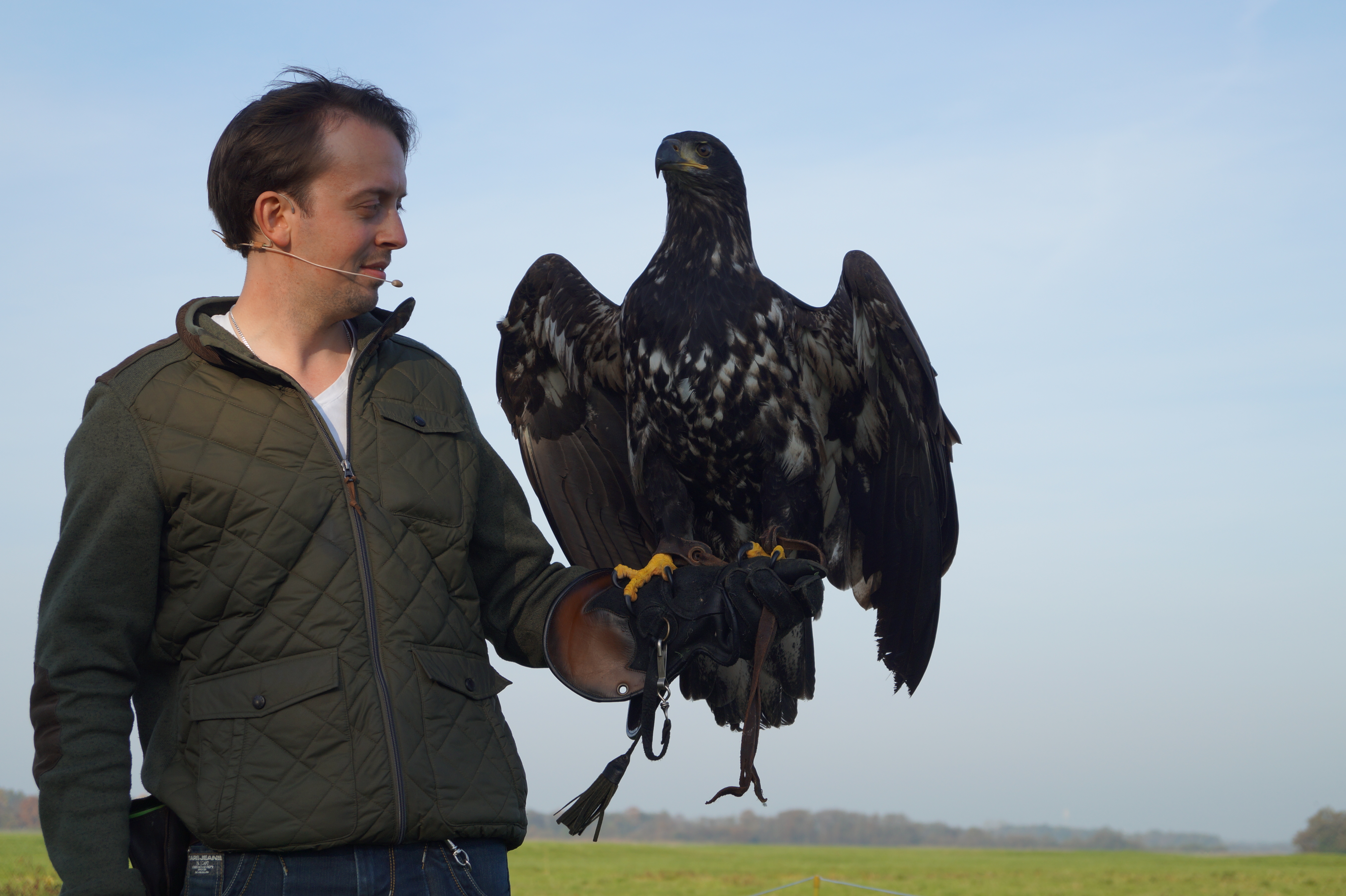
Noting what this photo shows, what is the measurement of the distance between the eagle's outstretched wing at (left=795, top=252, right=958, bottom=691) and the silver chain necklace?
1737mm

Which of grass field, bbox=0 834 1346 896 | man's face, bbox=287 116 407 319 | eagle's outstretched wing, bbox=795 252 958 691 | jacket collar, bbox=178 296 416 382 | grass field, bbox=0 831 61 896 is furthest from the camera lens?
grass field, bbox=0 834 1346 896

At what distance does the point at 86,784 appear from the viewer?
5.38 feet

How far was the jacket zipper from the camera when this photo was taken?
5.62 feet

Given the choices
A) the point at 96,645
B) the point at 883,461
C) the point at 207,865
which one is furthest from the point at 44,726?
the point at 883,461

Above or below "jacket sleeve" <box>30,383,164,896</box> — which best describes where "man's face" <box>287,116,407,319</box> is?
above

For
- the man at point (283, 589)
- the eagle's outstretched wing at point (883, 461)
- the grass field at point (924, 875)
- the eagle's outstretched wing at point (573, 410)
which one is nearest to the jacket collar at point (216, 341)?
the man at point (283, 589)

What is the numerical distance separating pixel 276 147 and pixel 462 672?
3.32 ft

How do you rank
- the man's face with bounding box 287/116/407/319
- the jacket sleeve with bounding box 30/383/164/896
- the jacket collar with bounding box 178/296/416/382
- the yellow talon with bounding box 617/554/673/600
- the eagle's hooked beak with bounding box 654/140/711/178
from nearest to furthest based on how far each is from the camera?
the jacket sleeve with bounding box 30/383/164/896 → the jacket collar with bounding box 178/296/416/382 → the man's face with bounding box 287/116/407/319 → the yellow talon with bounding box 617/554/673/600 → the eagle's hooked beak with bounding box 654/140/711/178

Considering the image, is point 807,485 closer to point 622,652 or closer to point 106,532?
point 622,652

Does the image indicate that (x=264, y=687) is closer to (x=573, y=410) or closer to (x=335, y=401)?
(x=335, y=401)

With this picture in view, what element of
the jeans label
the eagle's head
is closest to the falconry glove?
the jeans label

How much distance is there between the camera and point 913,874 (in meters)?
19.7

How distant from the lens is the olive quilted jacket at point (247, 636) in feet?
5.45

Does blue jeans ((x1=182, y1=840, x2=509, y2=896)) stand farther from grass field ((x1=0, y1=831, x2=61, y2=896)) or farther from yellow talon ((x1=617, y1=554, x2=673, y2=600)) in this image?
grass field ((x1=0, y1=831, x2=61, y2=896))
